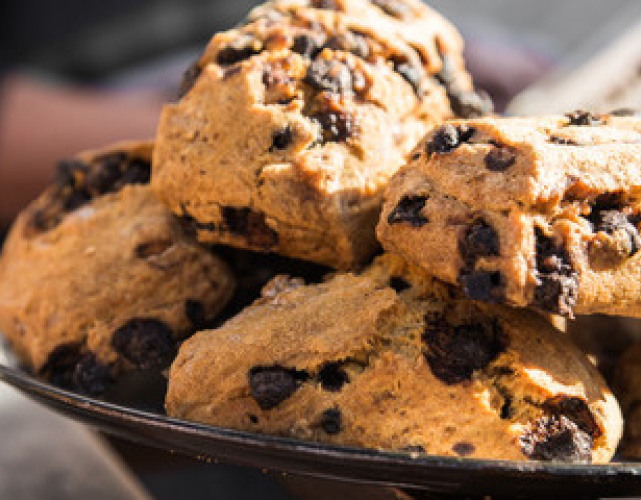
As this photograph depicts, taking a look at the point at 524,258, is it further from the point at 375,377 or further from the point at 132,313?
the point at 132,313

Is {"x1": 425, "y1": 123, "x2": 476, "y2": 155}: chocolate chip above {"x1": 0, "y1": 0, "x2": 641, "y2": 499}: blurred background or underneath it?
above

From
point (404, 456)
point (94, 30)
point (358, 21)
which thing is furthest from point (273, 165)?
point (94, 30)

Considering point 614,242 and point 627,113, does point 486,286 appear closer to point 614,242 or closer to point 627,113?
point 614,242

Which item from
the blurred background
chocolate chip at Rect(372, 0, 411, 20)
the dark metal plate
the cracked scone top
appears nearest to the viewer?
the dark metal plate

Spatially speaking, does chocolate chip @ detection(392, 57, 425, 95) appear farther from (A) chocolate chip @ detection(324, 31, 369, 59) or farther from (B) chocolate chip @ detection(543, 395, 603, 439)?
(B) chocolate chip @ detection(543, 395, 603, 439)

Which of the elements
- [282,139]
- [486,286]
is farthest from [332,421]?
[282,139]

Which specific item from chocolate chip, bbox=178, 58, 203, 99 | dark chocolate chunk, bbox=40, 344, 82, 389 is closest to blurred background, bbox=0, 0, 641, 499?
chocolate chip, bbox=178, 58, 203, 99
